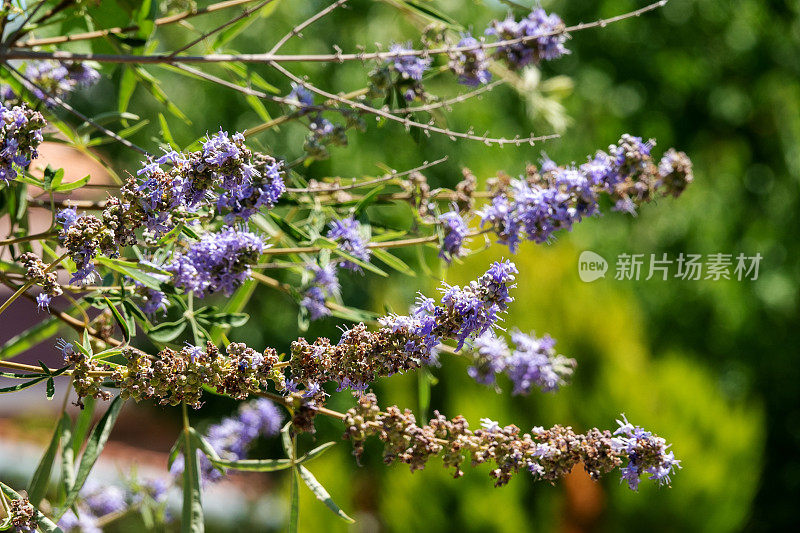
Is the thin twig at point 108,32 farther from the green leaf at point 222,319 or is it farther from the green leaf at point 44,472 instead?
the green leaf at point 44,472

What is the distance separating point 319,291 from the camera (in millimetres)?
1360

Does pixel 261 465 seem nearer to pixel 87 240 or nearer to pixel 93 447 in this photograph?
pixel 93 447

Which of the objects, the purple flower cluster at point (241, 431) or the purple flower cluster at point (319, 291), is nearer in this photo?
the purple flower cluster at point (319, 291)


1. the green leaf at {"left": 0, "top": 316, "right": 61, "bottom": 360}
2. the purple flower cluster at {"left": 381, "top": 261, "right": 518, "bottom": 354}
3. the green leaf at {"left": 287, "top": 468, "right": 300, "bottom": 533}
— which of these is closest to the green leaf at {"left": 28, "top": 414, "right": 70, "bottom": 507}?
the green leaf at {"left": 0, "top": 316, "right": 61, "bottom": 360}

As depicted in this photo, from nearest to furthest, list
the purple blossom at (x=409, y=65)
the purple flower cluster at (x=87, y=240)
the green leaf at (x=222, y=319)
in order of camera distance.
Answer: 1. the purple flower cluster at (x=87, y=240)
2. the green leaf at (x=222, y=319)
3. the purple blossom at (x=409, y=65)

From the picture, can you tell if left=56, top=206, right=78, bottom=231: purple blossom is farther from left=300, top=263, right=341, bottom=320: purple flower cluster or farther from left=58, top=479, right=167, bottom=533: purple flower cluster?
left=58, top=479, right=167, bottom=533: purple flower cluster

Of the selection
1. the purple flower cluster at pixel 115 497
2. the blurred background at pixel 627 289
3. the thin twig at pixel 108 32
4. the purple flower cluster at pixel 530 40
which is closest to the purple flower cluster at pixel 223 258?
the thin twig at pixel 108 32

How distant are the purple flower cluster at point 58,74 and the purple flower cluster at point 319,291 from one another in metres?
0.51

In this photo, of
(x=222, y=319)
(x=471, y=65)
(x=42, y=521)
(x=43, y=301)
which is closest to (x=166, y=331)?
(x=222, y=319)

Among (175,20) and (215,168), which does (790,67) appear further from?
(215,168)

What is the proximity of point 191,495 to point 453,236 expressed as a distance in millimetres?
523

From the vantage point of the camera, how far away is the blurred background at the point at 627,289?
152 inches

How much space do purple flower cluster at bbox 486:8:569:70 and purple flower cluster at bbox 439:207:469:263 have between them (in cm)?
34

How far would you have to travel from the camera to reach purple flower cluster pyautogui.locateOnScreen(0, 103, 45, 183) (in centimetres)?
87
